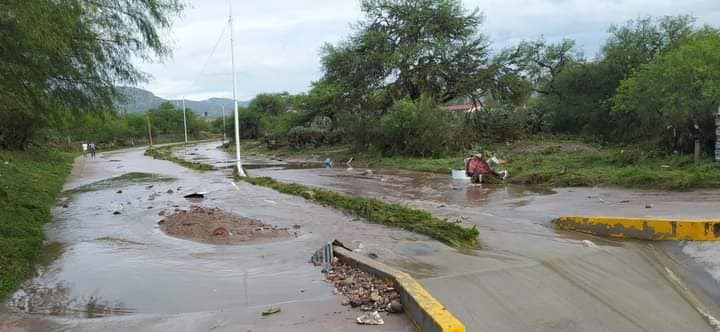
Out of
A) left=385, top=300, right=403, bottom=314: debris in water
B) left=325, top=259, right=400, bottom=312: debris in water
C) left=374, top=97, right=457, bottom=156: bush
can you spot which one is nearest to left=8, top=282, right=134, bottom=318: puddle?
left=325, top=259, right=400, bottom=312: debris in water

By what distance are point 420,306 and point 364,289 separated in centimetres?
128

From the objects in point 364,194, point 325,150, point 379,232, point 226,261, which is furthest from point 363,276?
point 325,150

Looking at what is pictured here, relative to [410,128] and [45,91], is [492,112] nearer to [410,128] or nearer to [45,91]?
[410,128]

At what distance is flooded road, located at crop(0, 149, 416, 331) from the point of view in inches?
228

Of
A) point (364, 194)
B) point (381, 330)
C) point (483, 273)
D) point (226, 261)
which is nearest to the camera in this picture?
point (381, 330)

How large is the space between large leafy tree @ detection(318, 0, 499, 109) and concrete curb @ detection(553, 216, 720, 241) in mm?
27114

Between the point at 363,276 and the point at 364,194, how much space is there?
10.3 m

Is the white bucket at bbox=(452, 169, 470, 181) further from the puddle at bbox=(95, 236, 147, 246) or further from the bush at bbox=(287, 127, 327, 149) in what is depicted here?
the bush at bbox=(287, 127, 327, 149)

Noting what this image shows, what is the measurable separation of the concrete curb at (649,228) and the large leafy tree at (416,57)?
89.0 feet

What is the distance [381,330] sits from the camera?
5.20 meters

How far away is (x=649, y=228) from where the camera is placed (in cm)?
836

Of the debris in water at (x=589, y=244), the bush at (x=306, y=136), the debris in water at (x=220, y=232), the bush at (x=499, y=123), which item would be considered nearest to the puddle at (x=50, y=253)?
the debris in water at (x=220, y=232)

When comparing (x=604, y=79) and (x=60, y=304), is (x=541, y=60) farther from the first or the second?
(x=60, y=304)

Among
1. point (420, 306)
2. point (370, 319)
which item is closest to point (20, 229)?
point (370, 319)
